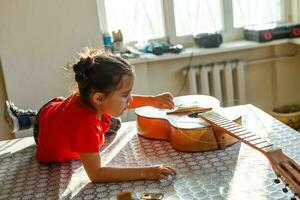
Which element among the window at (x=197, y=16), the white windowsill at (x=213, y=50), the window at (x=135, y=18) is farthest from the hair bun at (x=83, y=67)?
the window at (x=197, y=16)

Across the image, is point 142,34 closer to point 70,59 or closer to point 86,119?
point 70,59

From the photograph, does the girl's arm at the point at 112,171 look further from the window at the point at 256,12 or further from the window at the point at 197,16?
the window at the point at 256,12

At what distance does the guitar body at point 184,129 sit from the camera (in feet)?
4.91

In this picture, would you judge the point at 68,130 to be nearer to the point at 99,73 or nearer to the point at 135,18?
the point at 99,73

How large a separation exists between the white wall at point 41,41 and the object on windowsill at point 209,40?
67 cm

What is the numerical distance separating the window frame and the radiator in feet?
0.65

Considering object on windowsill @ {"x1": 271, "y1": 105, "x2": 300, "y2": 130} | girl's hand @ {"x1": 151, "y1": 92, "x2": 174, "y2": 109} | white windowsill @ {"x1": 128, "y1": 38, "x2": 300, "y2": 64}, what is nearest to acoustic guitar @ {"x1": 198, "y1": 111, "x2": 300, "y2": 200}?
girl's hand @ {"x1": 151, "y1": 92, "x2": 174, "y2": 109}

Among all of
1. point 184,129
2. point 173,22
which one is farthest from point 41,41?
point 184,129

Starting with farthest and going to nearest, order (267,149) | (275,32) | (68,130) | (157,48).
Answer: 1. (275,32)
2. (157,48)
3. (68,130)
4. (267,149)

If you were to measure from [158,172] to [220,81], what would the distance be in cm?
163

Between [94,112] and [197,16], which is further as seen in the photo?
[197,16]

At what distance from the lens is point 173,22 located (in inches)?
112

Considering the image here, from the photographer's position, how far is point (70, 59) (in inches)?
97.9

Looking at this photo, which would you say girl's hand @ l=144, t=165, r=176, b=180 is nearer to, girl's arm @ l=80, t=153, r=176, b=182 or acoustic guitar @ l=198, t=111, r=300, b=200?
girl's arm @ l=80, t=153, r=176, b=182
